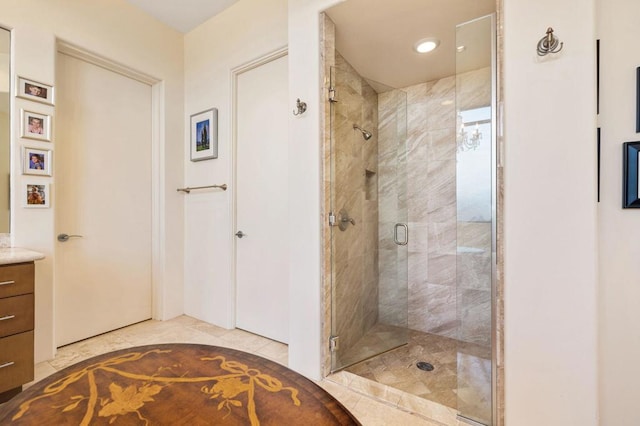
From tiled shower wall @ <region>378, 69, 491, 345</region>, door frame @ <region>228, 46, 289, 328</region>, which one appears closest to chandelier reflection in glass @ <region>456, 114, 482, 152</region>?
tiled shower wall @ <region>378, 69, 491, 345</region>

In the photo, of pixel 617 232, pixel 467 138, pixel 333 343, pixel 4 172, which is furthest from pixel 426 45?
pixel 4 172

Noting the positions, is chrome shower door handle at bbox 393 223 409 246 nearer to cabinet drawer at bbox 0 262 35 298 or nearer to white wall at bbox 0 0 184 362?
white wall at bbox 0 0 184 362

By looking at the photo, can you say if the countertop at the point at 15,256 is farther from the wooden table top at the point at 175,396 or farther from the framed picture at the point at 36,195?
the wooden table top at the point at 175,396

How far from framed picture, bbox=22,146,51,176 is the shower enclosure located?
215 centimetres

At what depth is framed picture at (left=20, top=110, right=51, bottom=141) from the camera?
2039 millimetres

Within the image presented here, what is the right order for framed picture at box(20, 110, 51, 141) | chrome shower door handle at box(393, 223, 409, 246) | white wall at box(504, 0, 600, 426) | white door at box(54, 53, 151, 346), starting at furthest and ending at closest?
chrome shower door handle at box(393, 223, 409, 246) → white door at box(54, 53, 151, 346) → framed picture at box(20, 110, 51, 141) → white wall at box(504, 0, 600, 426)

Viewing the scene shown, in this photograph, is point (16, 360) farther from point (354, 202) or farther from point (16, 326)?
point (354, 202)

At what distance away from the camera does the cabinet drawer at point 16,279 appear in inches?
63.4

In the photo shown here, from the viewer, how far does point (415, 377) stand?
1.93 meters

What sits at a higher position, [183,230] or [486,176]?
[486,176]

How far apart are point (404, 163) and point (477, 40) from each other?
4.24 ft

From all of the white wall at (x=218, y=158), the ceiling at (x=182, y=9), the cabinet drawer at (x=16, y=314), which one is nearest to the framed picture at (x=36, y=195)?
the cabinet drawer at (x=16, y=314)

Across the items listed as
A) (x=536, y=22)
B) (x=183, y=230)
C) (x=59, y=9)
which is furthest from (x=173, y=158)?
(x=536, y=22)

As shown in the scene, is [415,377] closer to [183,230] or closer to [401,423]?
[401,423]
